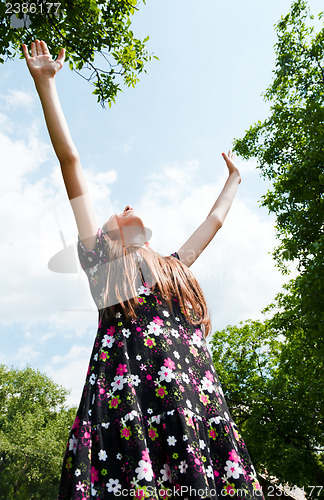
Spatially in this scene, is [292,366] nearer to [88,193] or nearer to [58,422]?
[88,193]

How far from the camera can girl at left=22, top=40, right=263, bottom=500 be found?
1.28 metres

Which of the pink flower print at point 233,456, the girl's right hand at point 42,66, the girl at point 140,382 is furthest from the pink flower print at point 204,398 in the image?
the girl's right hand at point 42,66

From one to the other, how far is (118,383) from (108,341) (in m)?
0.24

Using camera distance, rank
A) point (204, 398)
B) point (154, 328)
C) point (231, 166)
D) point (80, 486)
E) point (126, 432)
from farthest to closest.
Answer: point (231, 166), point (154, 328), point (204, 398), point (126, 432), point (80, 486)

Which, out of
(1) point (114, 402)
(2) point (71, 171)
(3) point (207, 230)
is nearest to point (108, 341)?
(1) point (114, 402)

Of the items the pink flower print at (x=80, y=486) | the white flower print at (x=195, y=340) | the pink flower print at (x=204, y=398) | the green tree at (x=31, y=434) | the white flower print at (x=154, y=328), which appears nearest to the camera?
the pink flower print at (x=80, y=486)

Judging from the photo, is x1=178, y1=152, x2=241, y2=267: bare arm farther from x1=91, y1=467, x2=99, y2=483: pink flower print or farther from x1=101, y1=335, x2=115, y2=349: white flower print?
x1=91, y1=467, x2=99, y2=483: pink flower print

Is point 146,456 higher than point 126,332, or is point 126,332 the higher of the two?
point 126,332

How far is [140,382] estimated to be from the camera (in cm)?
151

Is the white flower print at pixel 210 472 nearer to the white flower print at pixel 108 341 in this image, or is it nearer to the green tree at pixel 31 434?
the white flower print at pixel 108 341

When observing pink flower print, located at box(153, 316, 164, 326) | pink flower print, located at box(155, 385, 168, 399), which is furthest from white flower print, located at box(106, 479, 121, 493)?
pink flower print, located at box(153, 316, 164, 326)

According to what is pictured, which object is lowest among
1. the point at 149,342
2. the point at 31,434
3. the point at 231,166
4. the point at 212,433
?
the point at 212,433

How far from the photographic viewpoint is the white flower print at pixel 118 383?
145cm

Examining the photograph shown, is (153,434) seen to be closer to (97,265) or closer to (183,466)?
(183,466)
